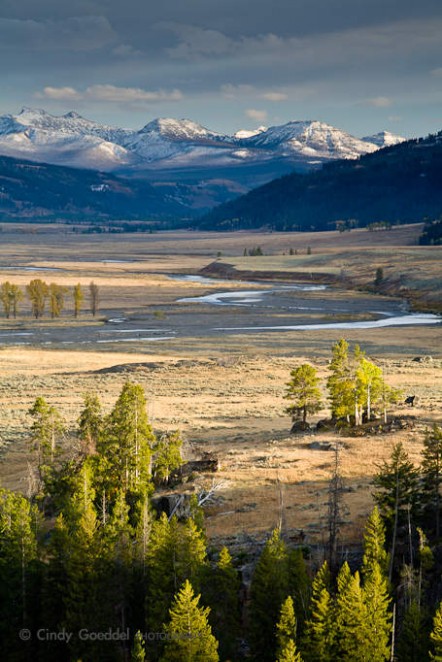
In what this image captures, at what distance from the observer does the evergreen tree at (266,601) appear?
99.3 feet

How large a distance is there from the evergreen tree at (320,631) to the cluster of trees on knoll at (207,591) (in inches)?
2.3

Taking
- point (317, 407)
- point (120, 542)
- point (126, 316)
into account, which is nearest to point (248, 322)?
point (126, 316)

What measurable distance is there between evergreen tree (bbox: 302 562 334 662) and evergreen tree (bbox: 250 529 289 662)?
1534 mm

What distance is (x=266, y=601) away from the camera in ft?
101

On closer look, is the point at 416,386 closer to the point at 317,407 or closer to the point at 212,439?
the point at 317,407

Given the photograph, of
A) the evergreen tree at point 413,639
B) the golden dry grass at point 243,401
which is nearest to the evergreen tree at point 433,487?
the golden dry grass at point 243,401

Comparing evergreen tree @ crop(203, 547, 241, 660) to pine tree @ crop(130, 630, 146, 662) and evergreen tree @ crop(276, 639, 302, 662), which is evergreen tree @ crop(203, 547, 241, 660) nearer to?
pine tree @ crop(130, 630, 146, 662)

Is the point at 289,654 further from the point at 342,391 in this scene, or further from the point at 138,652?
the point at 342,391

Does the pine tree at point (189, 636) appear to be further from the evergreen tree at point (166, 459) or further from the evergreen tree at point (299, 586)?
the evergreen tree at point (166, 459)

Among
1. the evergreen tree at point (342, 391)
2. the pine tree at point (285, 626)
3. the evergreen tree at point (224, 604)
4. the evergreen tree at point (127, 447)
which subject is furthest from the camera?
the evergreen tree at point (342, 391)

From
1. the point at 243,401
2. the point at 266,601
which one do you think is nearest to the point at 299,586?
the point at 266,601

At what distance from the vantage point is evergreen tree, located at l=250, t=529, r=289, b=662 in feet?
99.3

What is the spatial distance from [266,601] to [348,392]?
104ft

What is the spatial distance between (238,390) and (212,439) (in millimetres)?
23018
